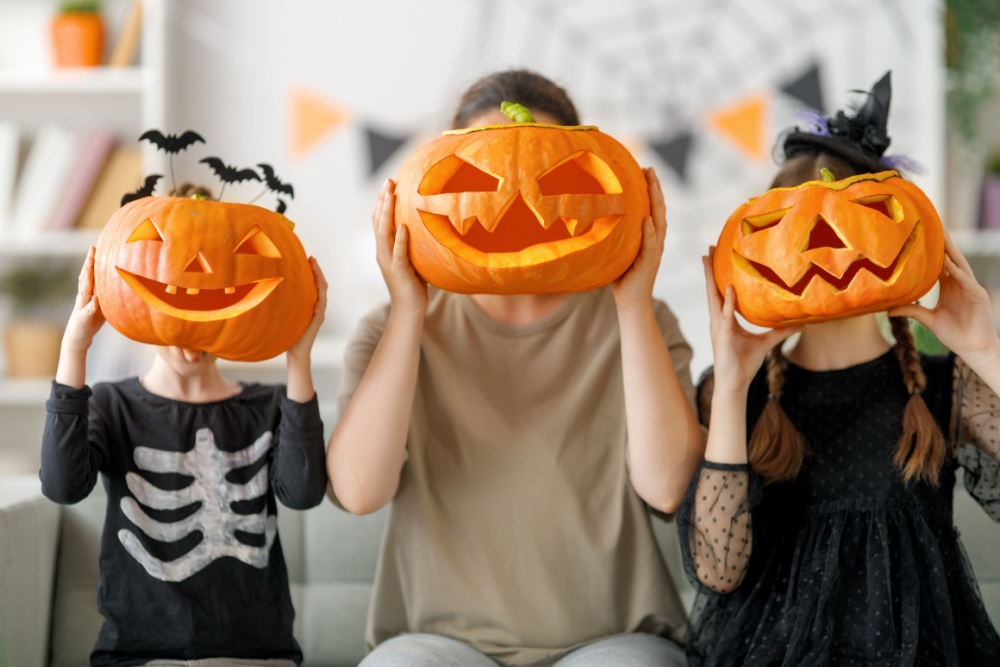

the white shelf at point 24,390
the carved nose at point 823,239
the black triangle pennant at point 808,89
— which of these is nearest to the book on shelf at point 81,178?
the white shelf at point 24,390

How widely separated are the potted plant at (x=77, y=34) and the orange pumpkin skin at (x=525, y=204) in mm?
2061

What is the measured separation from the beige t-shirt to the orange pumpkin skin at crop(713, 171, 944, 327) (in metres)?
0.26

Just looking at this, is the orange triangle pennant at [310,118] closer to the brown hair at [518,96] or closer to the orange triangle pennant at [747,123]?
the orange triangle pennant at [747,123]

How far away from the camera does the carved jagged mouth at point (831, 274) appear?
1236 millimetres

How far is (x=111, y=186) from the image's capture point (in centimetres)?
290

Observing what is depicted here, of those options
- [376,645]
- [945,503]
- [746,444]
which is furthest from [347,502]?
[945,503]

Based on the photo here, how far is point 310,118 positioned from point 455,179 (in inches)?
75.4

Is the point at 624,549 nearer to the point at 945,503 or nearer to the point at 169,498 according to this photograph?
the point at 945,503

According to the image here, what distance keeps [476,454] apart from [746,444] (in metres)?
0.41

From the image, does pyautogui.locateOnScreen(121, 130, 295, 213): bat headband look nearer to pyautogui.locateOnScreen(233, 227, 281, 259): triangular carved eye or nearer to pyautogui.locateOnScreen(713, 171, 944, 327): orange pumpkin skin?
pyautogui.locateOnScreen(233, 227, 281, 259): triangular carved eye

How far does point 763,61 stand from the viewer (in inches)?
123

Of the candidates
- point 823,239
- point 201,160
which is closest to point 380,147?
point 201,160

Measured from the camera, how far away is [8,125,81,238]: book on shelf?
9.43 feet

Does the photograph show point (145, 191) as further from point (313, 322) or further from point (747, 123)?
point (747, 123)
